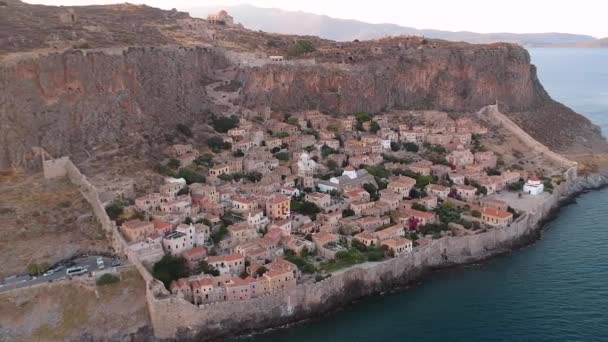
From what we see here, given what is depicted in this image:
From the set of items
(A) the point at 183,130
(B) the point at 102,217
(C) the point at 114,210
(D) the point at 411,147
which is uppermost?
(A) the point at 183,130

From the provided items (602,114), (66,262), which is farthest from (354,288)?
(602,114)

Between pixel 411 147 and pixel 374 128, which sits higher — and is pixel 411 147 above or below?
below

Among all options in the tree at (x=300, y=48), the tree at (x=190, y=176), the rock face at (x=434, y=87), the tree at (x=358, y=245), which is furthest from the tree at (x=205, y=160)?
the tree at (x=300, y=48)

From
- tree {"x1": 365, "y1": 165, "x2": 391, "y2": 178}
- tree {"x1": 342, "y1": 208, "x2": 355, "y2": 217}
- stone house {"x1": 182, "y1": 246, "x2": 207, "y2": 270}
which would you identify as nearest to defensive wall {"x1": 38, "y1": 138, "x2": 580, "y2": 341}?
stone house {"x1": 182, "y1": 246, "x2": 207, "y2": 270}

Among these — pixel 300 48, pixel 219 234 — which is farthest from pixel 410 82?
pixel 219 234

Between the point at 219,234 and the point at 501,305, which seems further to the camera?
the point at 219,234

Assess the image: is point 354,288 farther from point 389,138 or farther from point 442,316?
point 389,138

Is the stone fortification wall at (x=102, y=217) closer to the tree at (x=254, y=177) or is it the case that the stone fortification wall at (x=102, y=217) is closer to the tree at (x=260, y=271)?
the tree at (x=260, y=271)

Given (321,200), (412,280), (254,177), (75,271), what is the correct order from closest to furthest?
(75,271)
(412,280)
(321,200)
(254,177)

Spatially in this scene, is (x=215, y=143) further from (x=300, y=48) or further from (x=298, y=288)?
(x=298, y=288)
